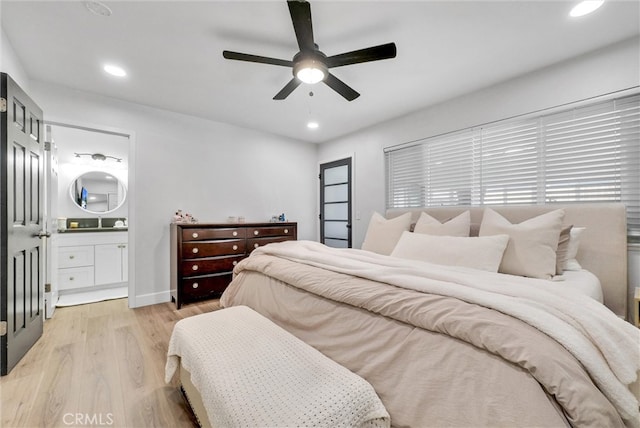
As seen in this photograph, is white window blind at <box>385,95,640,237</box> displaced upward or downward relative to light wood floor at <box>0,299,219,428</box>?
upward

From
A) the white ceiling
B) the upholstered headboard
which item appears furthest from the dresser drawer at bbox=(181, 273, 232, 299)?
the upholstered headboard

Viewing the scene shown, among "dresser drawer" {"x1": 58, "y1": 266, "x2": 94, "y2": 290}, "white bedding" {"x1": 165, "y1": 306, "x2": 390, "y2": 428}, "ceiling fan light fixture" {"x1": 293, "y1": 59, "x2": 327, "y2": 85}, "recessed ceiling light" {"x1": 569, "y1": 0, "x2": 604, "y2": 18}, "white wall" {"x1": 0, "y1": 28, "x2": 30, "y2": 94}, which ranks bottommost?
"dresser drawer" {"x1": 58, "y1": 266, "x2": 94, "y2": 290}

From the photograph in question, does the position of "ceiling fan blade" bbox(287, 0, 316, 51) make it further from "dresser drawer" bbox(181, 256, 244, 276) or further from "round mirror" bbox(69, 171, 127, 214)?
"round mirror" bbox(69, 171, 127, 214)

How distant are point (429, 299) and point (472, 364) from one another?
0.96 feet

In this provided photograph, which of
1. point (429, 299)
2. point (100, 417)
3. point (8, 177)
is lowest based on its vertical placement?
point (100, 417)

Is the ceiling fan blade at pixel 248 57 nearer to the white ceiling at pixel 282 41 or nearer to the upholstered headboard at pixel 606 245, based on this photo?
the white ceiling at pixel 282 41

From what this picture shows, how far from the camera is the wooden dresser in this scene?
3203 mm

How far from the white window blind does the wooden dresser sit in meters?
2.36

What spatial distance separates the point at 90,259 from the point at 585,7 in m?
6.19

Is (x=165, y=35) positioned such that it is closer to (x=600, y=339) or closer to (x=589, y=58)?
(x=600, y=339)

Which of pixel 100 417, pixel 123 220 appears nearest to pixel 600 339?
pixel 100 417

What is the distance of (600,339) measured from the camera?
96cm

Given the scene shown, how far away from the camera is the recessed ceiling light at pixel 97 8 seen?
5.80 ft

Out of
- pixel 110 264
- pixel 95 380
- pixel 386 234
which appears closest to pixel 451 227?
pixel 386 234
